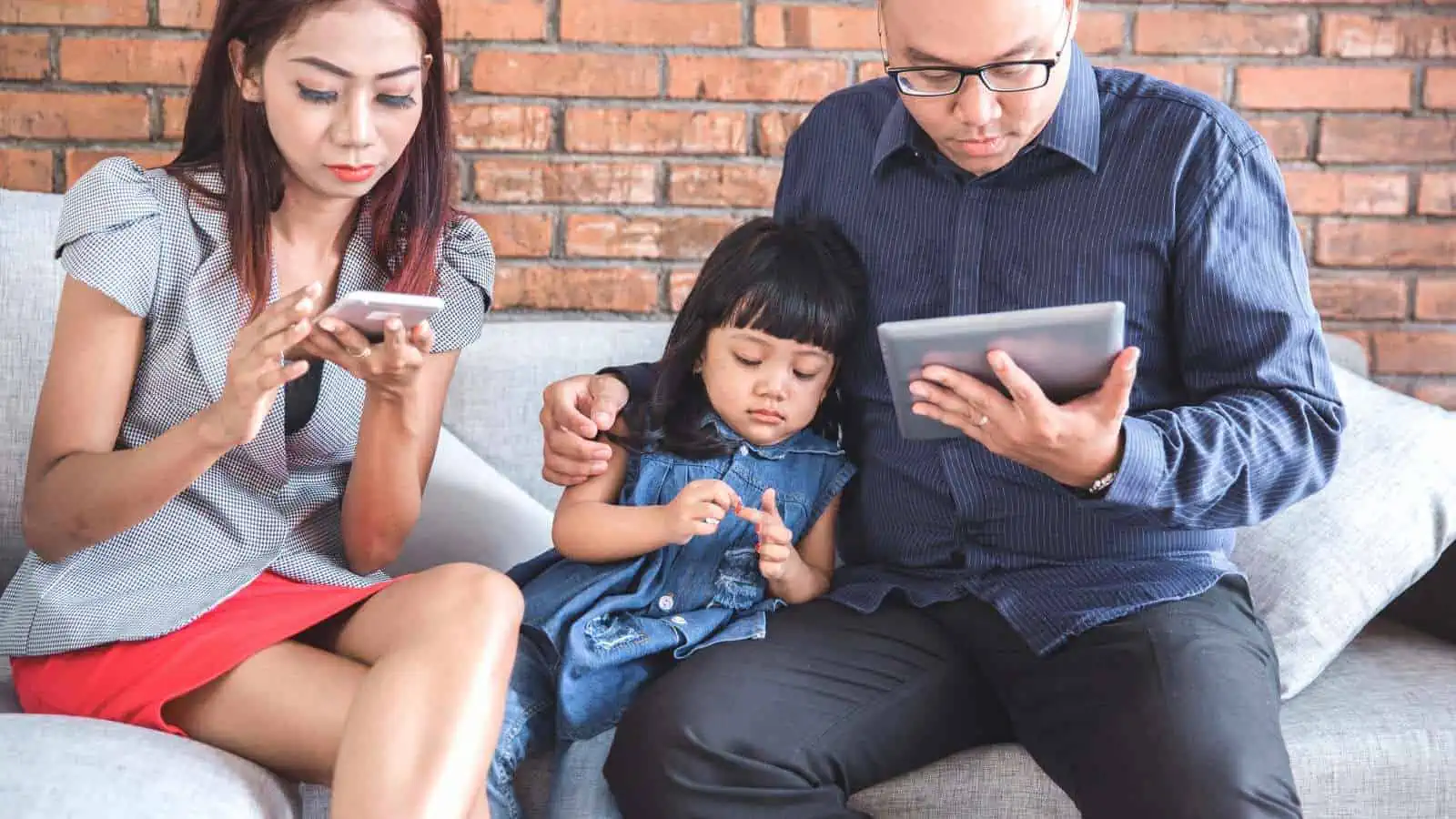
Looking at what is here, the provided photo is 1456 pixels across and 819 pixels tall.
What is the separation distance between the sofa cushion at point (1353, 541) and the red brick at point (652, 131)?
106 cm

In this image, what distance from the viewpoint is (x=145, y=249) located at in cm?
142

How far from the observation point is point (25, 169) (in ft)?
7.21

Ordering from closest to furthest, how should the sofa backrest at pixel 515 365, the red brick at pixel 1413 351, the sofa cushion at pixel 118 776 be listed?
1. the sofa cushion at pixel 118 776
2. the sofa backrest at pixel 515 365
3. the red brick at pixel 1413 351

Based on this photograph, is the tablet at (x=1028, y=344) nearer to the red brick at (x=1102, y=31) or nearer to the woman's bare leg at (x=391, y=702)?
the woman's bare leg at (x=391, y=702)

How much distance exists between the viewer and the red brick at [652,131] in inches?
88.5

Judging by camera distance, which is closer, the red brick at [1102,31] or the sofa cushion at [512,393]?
the sofa cushion at [512,393]

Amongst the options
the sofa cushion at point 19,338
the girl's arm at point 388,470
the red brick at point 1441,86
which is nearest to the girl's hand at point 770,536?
the girl's arm at point 388,470

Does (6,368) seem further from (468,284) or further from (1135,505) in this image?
(1135,505)

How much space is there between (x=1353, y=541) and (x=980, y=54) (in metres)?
0.74

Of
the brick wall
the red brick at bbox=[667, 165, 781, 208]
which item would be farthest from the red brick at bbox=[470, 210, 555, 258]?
the red brick at bbox=[667, 165, 781, 208]

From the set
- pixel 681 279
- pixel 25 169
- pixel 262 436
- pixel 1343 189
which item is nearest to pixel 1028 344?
pixel 262 436

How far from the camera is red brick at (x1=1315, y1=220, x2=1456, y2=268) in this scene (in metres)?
2.35

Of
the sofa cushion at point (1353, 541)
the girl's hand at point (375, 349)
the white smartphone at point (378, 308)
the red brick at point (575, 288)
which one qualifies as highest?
the white smartphone at point (378, 308)

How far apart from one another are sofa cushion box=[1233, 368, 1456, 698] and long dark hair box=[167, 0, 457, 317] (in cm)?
105
